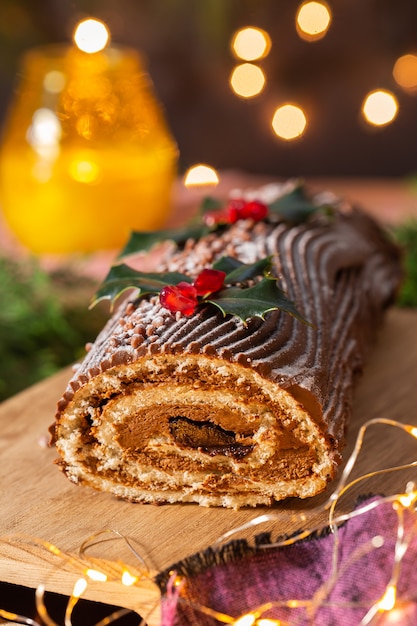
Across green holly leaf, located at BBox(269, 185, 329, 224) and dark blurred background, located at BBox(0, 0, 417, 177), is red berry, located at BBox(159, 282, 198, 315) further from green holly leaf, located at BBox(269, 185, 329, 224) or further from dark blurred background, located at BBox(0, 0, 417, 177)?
dark blurred background, located at BBox(0, 0, 417, 177)

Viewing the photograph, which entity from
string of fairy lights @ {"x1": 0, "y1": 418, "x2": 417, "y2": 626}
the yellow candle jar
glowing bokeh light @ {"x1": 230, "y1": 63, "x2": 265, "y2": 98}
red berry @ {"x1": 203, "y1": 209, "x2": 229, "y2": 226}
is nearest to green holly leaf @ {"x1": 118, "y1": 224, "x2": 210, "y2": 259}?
red berry @ {"x1": 203, "y1": 209, "x2": 229, "y2": 226}

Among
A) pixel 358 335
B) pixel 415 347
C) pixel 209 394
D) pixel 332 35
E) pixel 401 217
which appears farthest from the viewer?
pixel 332 35

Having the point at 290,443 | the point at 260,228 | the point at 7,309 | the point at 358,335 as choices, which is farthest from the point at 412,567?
the point at 7,309

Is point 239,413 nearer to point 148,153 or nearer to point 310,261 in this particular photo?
point 310,261

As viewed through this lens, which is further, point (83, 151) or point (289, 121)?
point (289, 121)

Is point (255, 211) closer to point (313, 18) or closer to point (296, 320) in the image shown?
point (296, 320)

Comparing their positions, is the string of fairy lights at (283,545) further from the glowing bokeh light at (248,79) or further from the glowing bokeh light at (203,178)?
the glowing bokeh light at (248,79)

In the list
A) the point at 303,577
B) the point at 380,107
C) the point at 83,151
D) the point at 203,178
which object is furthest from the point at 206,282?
the point at 380,107
